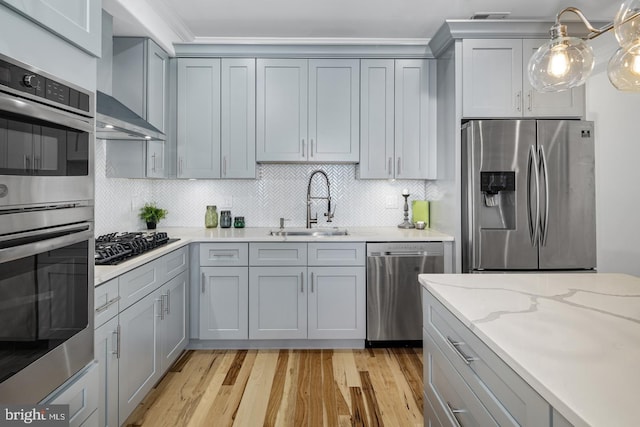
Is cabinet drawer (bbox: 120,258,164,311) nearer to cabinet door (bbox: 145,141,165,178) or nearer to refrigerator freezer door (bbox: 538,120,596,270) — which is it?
cabinet door (bbox: 145,141,165,178)

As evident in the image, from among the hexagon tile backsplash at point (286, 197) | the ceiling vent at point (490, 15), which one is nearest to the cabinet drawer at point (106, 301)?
the hexagon tile backsplash at point (286, 197)

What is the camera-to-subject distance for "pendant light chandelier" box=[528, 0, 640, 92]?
129cm

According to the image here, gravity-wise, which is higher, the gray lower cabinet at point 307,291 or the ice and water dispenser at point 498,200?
the ice and water dispenser at point 498,200

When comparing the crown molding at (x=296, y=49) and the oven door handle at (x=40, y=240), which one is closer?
the oven door handle at (x=40, y=240)

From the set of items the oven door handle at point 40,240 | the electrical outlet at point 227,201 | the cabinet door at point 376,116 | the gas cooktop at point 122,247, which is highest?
the cabinet door at point 376,116

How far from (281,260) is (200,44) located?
1994 mm

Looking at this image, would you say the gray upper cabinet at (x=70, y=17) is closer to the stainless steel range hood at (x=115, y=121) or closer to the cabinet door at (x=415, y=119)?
the stainless steel range hood at (x=115, y=121)

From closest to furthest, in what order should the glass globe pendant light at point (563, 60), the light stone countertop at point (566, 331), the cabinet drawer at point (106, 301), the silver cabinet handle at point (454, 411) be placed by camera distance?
the light stone countertop at point (566, 331)
the silver cabinet handle at point (454, 411)
the glass globe pendant light at point (563, 60)
the cabinet drawer at point (106, 301)

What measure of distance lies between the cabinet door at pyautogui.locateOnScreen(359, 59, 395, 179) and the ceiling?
305 millimetres

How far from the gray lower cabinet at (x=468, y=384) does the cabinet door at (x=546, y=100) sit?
218 cm

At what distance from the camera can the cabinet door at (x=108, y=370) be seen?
170cm

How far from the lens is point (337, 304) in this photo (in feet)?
10.0

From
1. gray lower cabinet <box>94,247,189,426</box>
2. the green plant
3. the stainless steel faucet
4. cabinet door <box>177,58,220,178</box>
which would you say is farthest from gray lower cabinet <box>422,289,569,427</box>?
the green plant

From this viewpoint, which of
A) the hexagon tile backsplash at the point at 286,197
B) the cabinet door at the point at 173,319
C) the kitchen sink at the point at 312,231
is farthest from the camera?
the hexagon tile backsplash at the point at 286,197
